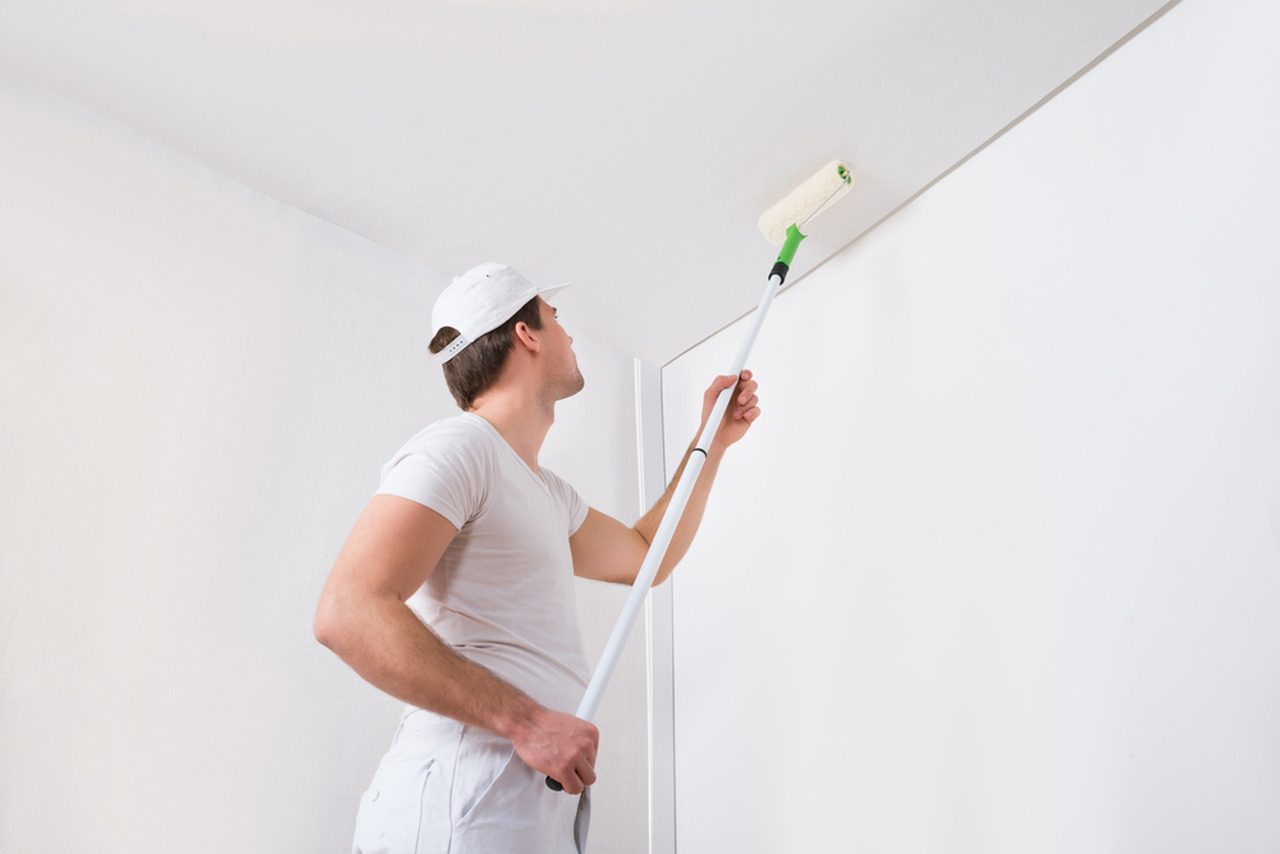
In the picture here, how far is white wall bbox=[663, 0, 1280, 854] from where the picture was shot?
1.08 m

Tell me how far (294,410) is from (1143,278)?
1.46m

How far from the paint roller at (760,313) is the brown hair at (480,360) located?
36 centimetres

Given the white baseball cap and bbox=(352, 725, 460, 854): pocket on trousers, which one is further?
the white baseball cap

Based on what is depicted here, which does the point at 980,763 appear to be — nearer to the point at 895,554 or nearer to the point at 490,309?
the point at 895,554

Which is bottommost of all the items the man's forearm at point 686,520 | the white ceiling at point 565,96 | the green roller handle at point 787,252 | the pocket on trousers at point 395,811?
the pocket on trousers at point 395,811

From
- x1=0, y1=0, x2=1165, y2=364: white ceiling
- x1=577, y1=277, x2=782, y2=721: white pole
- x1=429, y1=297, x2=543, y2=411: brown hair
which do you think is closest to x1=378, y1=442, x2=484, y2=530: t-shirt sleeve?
x1=577, y1=277, x2=782, y2=721: white pole

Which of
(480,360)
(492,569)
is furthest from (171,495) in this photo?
(492,569)

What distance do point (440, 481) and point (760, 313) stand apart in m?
0.79

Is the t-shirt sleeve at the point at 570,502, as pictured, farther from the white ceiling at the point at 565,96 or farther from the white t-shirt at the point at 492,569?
the white ceiling at the point at 565,96

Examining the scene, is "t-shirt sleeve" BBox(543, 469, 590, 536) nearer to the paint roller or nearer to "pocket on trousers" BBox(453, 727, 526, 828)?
the paint roller

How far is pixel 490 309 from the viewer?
145 cm

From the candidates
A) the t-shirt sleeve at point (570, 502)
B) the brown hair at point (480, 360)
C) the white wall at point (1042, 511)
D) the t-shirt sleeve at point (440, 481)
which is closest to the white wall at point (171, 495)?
the brown hair at point (480, 360)

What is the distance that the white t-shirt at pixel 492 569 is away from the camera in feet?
3.45

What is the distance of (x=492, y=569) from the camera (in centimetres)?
112
